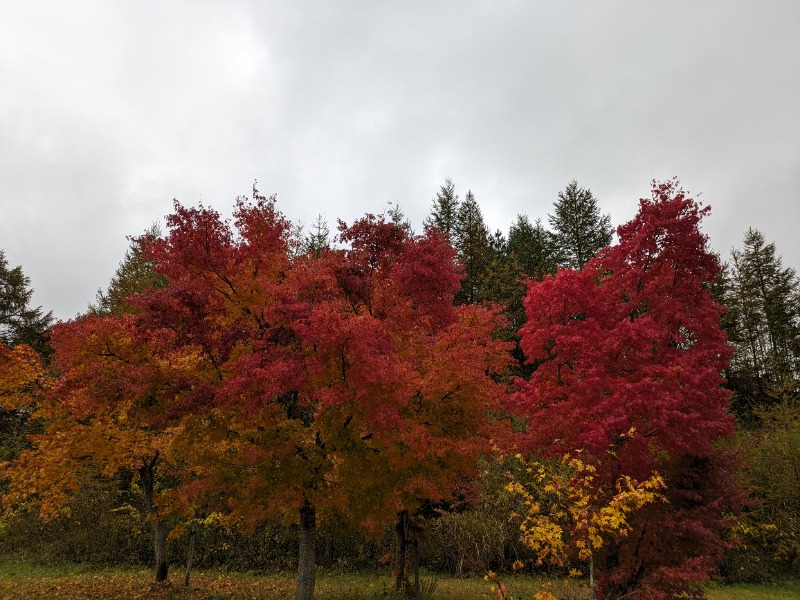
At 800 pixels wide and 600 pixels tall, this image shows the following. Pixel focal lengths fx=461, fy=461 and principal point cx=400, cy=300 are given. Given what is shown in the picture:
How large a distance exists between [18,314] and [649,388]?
39.6m

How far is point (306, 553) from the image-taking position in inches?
419

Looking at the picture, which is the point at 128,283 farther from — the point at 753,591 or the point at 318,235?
the point at 753,591

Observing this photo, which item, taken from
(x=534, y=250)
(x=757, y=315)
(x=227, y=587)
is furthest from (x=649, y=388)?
(x=534, y=250)

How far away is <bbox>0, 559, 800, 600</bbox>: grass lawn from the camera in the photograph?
42.1ft

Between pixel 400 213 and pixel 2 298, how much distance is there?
3105 centimetres

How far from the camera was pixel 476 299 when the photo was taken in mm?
33969

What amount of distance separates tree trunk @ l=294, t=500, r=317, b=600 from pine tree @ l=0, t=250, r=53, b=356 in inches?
1208

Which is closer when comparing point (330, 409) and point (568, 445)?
point (330, 409)

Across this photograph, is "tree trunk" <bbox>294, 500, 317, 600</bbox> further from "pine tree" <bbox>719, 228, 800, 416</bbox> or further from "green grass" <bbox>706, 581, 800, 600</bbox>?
"pine tree" <bbox>719, 228, 800, 416</bbox>

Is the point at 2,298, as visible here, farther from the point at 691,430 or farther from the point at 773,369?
the point at 773,369

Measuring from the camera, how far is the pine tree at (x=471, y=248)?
34.9 meters

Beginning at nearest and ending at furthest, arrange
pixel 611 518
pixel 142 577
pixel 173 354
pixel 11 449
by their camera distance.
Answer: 1. pixel 611 518
2. pixel 173 354
3. pixel 142 577
4. pixel 11 449

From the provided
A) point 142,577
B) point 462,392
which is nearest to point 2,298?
point 142,577

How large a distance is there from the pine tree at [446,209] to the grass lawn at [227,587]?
27312 millimetres
